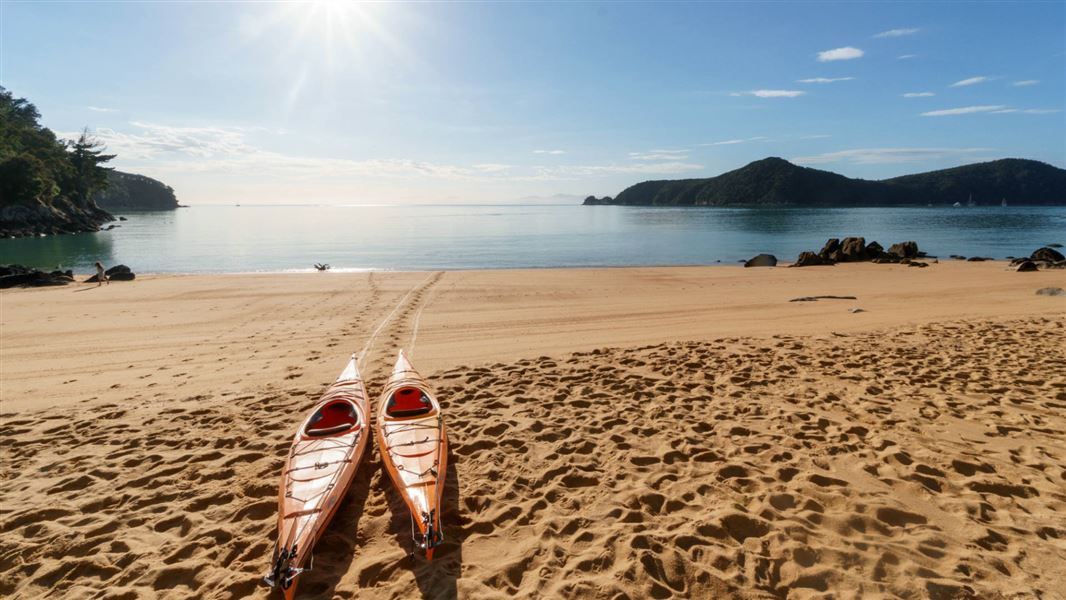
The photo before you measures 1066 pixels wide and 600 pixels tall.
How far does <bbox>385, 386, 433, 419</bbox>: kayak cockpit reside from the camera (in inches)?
252

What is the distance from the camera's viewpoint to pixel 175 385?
8570 mm

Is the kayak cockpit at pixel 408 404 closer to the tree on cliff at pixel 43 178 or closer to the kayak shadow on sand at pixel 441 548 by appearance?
the kayak shadow on sand at pixel 441 548

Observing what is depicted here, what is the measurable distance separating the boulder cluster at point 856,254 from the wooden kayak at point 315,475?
29474mm

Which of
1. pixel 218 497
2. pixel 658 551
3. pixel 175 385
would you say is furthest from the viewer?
pixel 175 385

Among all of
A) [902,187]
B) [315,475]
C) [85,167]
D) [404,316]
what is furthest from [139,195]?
[902,187]

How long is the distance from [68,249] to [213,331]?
146 ft

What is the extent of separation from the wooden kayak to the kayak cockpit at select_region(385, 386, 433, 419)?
364mm

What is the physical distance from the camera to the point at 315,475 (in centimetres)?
506

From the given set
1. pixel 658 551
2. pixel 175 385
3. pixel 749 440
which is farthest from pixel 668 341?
pixel 175 385

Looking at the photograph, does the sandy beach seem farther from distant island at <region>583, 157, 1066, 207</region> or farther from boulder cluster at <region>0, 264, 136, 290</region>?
distant island at <region>583, 157, 1066, 207</region>

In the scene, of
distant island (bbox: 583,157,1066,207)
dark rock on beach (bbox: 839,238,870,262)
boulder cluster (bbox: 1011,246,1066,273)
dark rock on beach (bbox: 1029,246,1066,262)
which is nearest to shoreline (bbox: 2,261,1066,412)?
boulder cluster (bbox: 1011,246,1066,273)

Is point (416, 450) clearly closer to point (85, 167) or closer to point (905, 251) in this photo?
point (905, 251)

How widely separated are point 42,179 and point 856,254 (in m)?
87.6

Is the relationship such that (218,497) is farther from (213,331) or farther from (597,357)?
(213,331)
